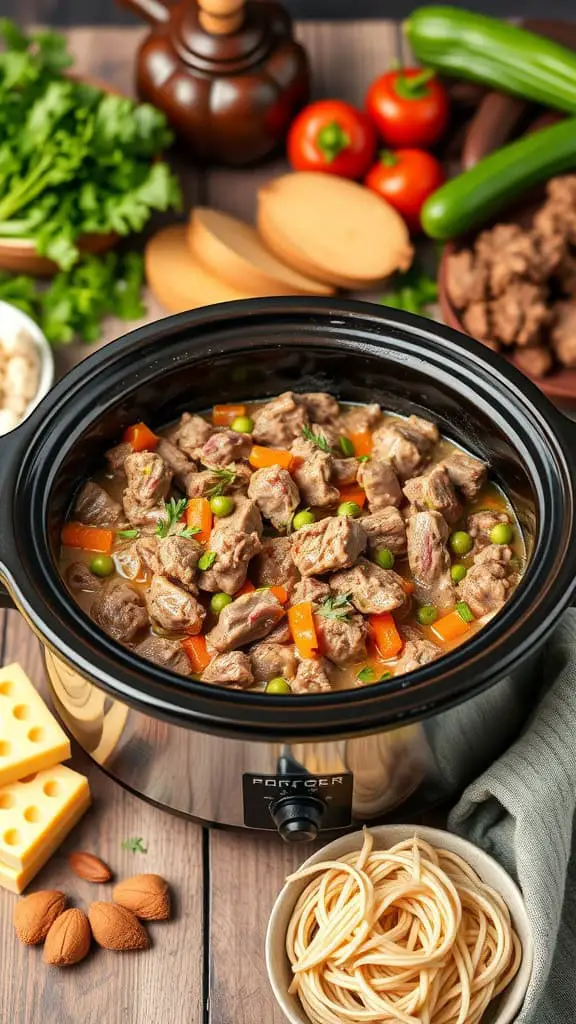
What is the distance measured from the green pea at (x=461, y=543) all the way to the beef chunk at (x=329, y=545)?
30cm

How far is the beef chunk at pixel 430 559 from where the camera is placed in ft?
12.2

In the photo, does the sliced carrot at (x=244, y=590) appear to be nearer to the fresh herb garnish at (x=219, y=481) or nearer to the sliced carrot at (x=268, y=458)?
the fresh herb garnish at (x=219, y=481)

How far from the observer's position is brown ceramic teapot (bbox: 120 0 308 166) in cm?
519

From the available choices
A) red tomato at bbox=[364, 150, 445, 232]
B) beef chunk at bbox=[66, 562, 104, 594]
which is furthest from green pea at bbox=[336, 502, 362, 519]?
red tomato at bbox=[364, 150, 445, 232]

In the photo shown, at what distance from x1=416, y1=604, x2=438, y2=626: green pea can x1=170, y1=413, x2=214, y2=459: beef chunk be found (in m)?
0.86

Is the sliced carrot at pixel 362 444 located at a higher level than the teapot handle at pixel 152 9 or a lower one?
lower

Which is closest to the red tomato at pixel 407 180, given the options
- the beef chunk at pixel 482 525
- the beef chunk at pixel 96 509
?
the beef chunk at pixel 482 525

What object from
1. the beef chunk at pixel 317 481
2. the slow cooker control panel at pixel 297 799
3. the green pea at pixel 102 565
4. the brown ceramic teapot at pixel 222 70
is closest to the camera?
the slow cooker control panel at pixel 297 799

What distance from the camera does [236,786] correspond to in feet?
11.1

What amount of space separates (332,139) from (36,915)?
3.17 meters

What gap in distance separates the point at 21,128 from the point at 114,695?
2904 mm

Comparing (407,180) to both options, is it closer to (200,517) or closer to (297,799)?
(200,517)

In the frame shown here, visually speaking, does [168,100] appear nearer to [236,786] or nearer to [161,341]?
[161,341]

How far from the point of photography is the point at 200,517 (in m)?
3.81
